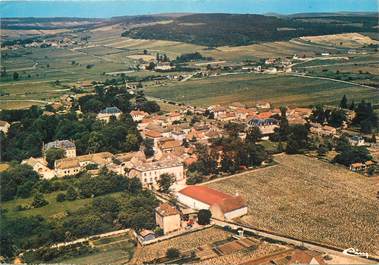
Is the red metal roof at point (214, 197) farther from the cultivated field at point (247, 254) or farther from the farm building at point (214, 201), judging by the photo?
the cultivated field at point (247, 254)

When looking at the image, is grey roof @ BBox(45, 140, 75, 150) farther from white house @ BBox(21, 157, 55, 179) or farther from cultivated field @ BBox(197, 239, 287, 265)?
cultivated field @ BBox(197, 239, 287, 265)

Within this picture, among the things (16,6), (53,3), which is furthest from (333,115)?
(53,3)

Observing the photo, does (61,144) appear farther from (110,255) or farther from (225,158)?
(110,255)

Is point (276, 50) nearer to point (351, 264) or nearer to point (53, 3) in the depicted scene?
point (351, 264)

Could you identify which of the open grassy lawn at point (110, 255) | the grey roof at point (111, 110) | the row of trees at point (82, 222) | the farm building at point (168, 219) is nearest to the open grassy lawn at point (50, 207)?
the row of trees at point (82, 222)

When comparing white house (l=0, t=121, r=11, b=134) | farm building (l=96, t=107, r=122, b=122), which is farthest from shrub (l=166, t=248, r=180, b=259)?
farm building (l=96, t=107, r=122, b=122)

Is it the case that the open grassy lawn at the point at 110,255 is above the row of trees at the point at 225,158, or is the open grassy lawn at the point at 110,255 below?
below
